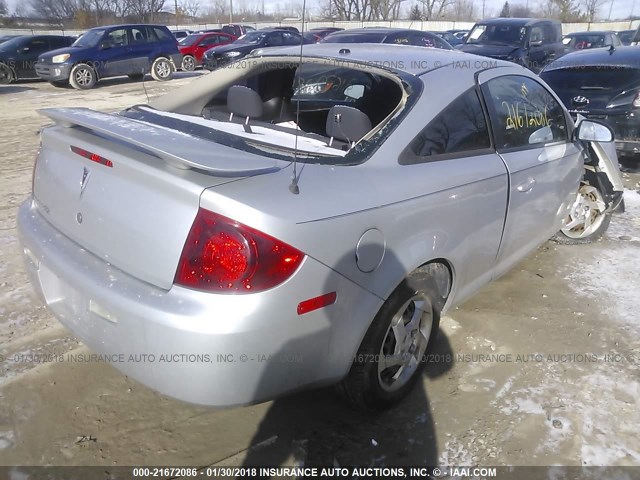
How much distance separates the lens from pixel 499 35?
13000 millimetres

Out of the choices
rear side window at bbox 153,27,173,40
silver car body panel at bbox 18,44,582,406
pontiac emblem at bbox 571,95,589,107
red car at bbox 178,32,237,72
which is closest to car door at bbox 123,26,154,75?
rear side window at bbox 153,27,173,40

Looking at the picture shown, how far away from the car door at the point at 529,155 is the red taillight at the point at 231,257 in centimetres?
169

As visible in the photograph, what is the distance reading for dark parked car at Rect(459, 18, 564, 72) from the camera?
41.0 feet

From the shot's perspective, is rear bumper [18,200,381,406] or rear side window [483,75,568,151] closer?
rear bumper [18,200,381,406]

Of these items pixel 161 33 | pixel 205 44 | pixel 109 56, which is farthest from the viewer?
pixel 205 44

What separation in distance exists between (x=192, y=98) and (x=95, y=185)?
1.50 meters

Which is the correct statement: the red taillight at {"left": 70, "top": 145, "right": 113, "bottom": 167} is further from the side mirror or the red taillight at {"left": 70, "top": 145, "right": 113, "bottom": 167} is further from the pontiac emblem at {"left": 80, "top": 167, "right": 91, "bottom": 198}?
Result: the side mirror

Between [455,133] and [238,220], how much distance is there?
1391 mm

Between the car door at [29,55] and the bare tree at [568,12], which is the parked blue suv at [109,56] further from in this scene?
the bare tree at [568,12]

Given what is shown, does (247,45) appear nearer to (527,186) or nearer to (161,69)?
(161,69)

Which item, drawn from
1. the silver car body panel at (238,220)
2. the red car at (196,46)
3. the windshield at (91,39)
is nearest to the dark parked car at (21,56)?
the windshield at (91,39)

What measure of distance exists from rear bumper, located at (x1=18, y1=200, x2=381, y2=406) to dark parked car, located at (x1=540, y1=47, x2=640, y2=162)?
5445 mm

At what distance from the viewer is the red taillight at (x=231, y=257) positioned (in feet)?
6.27

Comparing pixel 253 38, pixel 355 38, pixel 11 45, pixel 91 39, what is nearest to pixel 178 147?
pixel 355 38
